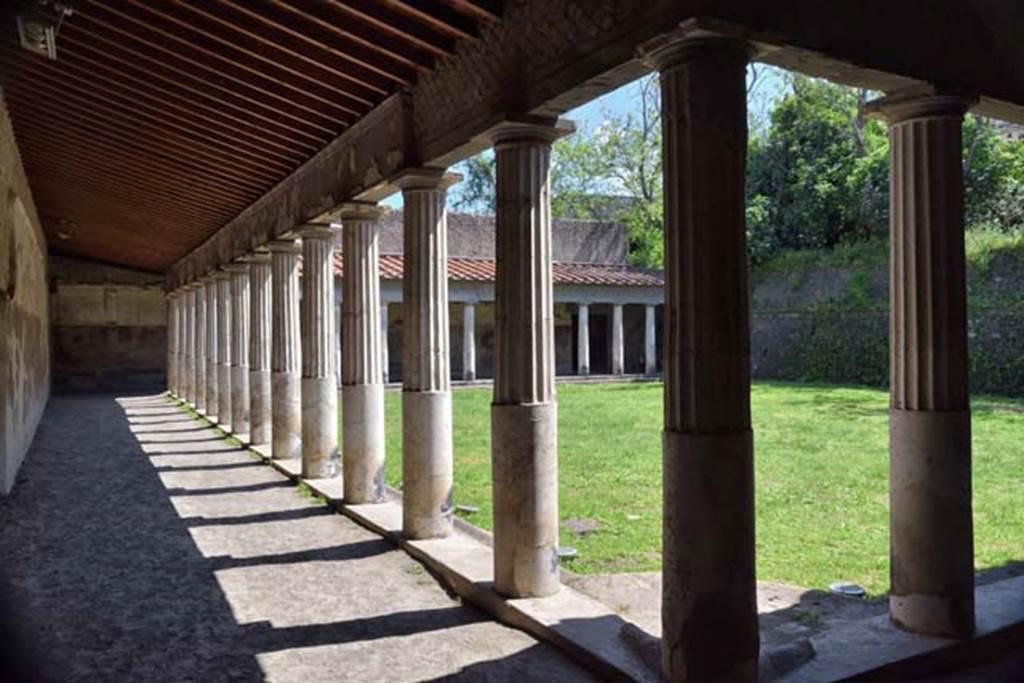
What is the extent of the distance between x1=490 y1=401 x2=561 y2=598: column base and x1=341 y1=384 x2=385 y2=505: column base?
3.12m

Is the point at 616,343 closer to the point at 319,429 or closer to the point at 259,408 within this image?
the point at 259,408

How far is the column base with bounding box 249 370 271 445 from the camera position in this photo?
12805mm

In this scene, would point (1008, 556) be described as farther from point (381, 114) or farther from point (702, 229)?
point (381, 114)

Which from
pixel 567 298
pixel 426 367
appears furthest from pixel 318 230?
pixel 567 298

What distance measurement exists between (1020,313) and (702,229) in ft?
63.5

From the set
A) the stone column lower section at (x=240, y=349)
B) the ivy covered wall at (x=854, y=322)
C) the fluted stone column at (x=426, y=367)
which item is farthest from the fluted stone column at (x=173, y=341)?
the fluted stone column at (x=426, y=367)

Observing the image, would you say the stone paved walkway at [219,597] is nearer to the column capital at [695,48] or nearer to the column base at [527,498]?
the column base at [527,498]

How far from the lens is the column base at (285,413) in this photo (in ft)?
36.7

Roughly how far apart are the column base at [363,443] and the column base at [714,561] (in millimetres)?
4775

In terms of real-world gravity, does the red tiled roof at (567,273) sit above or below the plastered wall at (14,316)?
above

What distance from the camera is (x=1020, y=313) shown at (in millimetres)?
19609

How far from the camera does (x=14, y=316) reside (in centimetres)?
970

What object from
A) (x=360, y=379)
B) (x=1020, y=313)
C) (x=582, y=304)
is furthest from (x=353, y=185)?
(x=582, y=304)

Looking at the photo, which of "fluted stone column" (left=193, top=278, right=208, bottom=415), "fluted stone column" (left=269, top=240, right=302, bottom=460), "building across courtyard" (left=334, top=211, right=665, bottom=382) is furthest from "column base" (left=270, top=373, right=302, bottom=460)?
"building across courtyard" (left=334, top=211, right=665, bottom=382)
